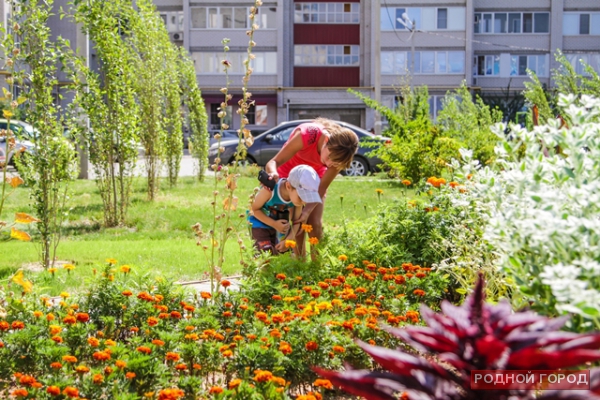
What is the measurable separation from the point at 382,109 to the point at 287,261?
1140 centimetres

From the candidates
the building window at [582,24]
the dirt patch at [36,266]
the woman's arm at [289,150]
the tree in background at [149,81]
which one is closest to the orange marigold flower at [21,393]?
the woman's arm at [289,150]

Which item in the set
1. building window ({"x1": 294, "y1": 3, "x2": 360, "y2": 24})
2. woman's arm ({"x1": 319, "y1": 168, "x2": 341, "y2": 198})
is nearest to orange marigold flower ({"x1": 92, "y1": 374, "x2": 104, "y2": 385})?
woman's arm ({"x1": 319, "y1": 168, "x2": 341, "y2": 198})

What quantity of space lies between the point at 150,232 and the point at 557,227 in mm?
7580

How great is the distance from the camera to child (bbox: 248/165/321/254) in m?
5.49

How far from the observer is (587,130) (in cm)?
254

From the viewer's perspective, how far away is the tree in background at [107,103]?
8.56m

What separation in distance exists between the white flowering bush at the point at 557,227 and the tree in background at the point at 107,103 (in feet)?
19.9

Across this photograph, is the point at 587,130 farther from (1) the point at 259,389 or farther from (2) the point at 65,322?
(2) the point at 65,322

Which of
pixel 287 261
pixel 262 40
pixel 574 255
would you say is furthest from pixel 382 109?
pixel 262 40

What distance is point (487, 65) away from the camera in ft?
157

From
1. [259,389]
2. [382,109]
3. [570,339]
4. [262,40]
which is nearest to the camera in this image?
[570,339]

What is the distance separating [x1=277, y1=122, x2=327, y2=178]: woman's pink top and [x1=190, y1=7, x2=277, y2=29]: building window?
40820 millimetres

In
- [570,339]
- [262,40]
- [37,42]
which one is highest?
[262,40]

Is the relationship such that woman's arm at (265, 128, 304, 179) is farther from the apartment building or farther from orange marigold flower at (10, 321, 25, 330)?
the apartment building
